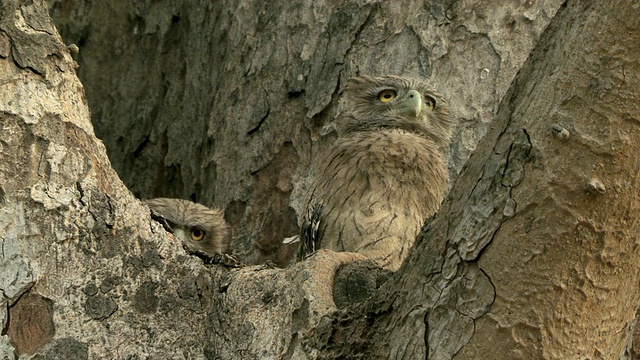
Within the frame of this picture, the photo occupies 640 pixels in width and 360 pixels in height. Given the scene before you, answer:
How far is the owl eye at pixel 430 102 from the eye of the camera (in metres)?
4.76

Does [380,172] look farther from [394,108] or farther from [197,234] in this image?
[197,234]

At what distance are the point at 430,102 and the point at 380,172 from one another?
0.59 meters

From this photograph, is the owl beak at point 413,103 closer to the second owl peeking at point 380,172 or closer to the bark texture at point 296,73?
the second owl peeking at point 380,172

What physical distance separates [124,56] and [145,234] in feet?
10.5

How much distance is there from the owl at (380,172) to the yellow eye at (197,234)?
1421 mm

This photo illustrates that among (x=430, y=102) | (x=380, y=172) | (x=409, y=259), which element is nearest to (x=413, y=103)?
(x=430, y=102)

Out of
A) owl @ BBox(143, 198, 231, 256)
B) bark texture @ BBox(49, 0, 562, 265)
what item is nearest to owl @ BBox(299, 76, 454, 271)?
bark texture @ BBox(49, 0, 562, 265)

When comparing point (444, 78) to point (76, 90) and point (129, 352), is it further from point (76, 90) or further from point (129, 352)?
point (129, 352)

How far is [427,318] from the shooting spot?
2471 millimetres

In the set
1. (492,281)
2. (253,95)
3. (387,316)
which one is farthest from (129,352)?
(253,95)

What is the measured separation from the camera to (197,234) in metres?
5.93

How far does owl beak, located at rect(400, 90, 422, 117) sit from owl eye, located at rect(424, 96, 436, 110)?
7 cm

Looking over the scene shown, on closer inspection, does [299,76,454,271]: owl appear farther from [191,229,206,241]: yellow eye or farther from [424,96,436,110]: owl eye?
[191,229,206,241]: yellow eye

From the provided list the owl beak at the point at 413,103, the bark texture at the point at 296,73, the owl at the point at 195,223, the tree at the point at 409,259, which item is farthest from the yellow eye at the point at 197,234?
the tree at the point at 409,259
